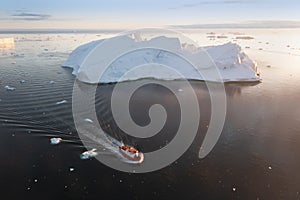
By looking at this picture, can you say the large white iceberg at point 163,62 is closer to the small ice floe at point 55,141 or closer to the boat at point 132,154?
the small ice floe at point 55,141

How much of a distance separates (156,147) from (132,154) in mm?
1040

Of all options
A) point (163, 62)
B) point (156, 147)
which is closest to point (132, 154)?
point (156, 147)

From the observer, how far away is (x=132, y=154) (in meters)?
8.33

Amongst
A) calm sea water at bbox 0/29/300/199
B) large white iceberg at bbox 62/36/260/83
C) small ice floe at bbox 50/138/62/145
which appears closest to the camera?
calm sea water at bbox 0/29/300/199

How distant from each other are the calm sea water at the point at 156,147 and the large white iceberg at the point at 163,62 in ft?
7.00

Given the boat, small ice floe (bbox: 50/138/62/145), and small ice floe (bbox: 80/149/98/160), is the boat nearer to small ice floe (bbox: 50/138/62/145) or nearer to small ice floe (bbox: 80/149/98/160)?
small ice floe (bbox: 80/149/98/160)

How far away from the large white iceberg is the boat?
7.88 m

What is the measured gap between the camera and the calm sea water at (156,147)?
7.19 metres

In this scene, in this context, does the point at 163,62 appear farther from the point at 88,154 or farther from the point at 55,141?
the point at 88,154

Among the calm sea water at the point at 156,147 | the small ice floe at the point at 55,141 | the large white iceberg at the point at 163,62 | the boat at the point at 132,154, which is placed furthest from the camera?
the large white iceberg at the point at 163,62

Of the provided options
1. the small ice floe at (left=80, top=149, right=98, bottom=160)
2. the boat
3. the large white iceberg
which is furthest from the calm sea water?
the large white iceberg

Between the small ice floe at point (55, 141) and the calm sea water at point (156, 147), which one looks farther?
the small ice floe at point (55, 141)

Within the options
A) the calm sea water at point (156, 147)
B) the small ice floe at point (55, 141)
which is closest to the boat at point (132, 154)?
the calm sea water at point (156, 147)

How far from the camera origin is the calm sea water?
719cm
